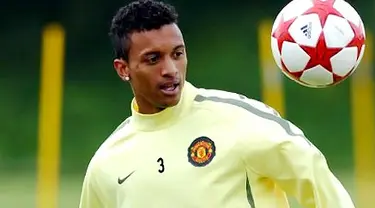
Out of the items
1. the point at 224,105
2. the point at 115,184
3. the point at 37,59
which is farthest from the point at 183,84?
the point at 37,59

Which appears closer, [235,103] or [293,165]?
[293,165]

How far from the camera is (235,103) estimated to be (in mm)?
4434

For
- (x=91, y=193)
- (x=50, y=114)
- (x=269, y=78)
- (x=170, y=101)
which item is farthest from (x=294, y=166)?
(x=269, y=78)

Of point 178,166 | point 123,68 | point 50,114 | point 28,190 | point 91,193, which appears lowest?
point 28,190

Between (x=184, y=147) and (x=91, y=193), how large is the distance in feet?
1.60

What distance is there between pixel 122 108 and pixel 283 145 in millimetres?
10164

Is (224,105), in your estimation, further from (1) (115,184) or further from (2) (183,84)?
(1) (115,184)

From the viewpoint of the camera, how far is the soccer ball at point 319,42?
15.5 feet

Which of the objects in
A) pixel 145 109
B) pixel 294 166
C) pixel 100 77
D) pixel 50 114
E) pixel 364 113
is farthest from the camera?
pixel 100 77

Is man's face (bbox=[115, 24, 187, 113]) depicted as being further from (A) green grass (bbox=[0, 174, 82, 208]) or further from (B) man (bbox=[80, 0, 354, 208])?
(A) green grass (bbox=[0, 174, 82, 208])

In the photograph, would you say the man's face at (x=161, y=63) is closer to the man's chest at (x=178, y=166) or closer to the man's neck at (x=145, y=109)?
the man's neck at (x=145, y=109)

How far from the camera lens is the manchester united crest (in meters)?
4.37

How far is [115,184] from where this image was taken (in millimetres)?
4551

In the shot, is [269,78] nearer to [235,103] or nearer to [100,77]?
[100,77]
